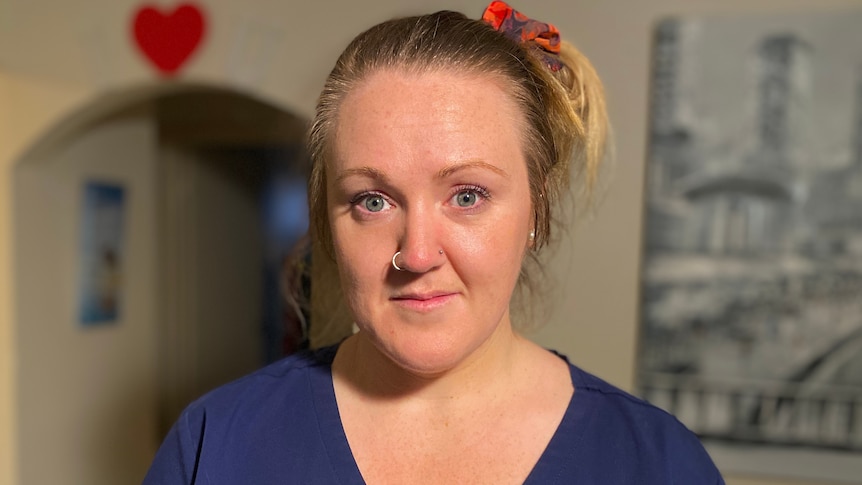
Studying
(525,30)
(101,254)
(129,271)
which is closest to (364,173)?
(525,30)

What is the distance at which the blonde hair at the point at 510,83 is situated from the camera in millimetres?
674

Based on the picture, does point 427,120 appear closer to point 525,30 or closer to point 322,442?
point 525,30

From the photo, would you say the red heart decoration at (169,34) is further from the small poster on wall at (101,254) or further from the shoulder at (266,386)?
the shoulder at (266,386)

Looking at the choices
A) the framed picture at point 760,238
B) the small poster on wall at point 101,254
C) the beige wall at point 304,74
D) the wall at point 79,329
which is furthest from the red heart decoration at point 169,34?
the framed picture at point 760,238

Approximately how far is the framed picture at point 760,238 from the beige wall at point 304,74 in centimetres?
5

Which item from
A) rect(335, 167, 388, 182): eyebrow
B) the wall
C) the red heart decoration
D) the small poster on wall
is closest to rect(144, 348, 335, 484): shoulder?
rect(335, 167, 388, 182): eyebrow

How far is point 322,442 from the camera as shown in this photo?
739 mm

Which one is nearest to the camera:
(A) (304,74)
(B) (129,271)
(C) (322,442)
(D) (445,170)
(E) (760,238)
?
(D) (445,170)

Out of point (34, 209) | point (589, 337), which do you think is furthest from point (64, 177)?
point (589, 337)

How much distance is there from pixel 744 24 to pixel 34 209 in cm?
200

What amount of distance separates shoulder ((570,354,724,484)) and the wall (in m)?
1.82

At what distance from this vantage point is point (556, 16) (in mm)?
1554

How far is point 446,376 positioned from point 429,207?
0.71ft

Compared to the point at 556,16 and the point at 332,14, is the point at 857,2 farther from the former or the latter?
the point at 332,14
